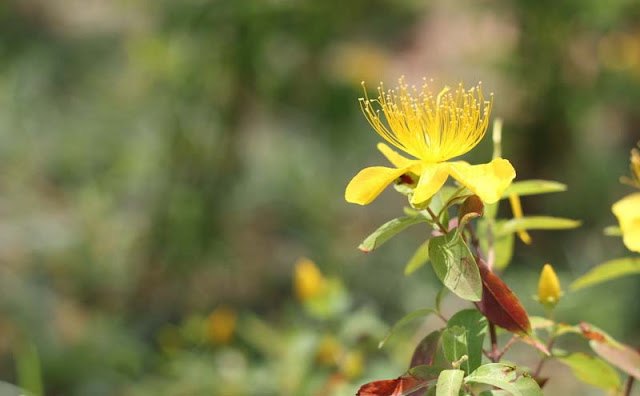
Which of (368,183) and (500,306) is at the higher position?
(368,183)

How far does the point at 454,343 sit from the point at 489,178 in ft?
0.38

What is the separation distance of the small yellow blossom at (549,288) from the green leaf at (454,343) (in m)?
0.11

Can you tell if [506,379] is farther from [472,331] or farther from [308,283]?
[308,283]

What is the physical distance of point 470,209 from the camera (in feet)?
1.79

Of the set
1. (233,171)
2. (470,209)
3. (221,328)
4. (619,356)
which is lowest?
(619,356)

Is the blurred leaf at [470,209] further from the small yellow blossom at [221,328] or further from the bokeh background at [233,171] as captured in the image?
the bokeh background at [233,171]

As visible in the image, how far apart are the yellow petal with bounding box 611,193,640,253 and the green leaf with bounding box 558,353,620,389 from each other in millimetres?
98

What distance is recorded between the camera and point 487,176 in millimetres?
535

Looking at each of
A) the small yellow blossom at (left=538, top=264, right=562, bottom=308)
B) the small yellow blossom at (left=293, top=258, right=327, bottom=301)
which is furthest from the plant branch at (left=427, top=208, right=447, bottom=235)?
the small yellow blossom at (left=293, top=258, right=327, bottom=301)

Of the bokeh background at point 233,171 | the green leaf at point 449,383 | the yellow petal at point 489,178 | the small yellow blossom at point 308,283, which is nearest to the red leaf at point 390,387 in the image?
the green leaf at point 449,383

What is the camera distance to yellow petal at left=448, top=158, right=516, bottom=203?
20.6 inches

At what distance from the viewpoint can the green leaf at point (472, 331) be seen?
57 cm

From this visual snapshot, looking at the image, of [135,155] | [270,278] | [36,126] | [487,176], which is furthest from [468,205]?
[36,126]

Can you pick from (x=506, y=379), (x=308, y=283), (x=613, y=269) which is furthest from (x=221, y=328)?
(x=506, y=379)
